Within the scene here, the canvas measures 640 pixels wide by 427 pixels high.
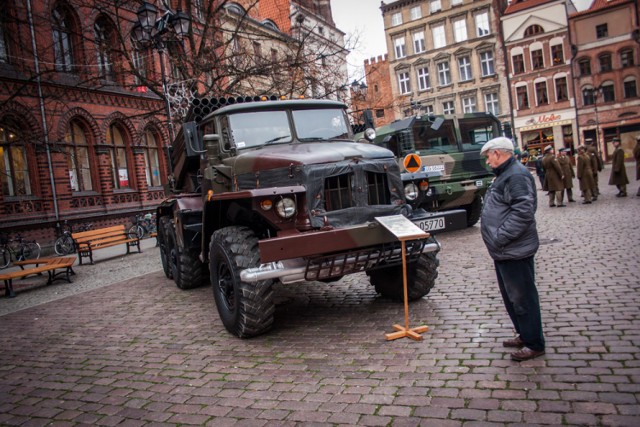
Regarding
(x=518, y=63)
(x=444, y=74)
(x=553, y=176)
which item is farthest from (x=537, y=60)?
(x=553, y=176)

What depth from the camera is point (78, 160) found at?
2083 centimetres

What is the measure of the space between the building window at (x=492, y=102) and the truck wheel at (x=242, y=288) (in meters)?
44.5

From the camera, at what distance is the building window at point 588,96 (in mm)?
40688

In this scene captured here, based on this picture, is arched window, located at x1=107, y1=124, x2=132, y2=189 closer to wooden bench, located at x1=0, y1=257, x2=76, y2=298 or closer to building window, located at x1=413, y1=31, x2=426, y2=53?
wooden bench, located at x1=0, y1=257, x2=76, y2=298

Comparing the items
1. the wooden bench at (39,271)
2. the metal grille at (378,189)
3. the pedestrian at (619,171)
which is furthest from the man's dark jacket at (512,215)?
the pedestrian at (619,171)

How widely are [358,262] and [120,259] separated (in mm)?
11454

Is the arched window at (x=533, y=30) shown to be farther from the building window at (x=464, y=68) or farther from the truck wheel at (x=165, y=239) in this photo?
the truck wheel at (x=165, y=239)

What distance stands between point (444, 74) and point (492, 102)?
5725 mm

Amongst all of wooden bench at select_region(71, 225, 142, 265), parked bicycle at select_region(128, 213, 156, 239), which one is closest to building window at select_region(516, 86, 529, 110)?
parked bicycle at select_region(128, 213, 156, 239)

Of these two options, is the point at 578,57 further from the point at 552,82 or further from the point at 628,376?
the point at 628,376

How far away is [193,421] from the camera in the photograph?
11.3 ft

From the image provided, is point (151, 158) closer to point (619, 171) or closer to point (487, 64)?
point (619, 171)

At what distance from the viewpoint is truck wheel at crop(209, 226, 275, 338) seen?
486cm

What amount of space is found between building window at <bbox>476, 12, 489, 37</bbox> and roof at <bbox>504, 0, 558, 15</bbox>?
1798 millimetres
